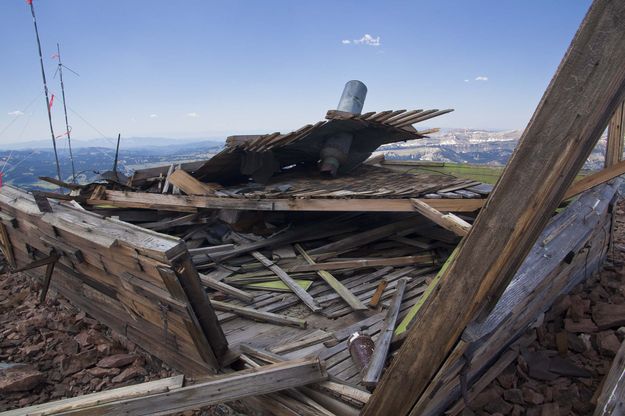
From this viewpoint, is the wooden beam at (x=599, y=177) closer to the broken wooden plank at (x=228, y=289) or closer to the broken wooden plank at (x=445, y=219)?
the broken wooden plank at (x=445, y=219)

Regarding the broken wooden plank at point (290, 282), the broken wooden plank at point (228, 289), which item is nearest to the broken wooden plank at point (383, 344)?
the broken wooden plank at point (290, 282)

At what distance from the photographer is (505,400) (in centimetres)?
341

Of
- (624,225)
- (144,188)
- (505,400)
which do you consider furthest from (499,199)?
(624,225)

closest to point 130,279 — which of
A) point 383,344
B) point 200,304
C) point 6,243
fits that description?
point 200,304

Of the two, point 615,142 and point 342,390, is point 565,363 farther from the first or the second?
point 615,142

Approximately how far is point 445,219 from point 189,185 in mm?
4135

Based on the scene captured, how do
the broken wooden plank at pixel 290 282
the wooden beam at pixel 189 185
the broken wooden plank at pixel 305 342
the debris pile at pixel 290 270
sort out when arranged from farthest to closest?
1. the wooden beam at pixel 189 185
2. the broken wooden plank at pixel 290 282
3. the broken wooden plank at pixel 305 342
4. the debris pile at pixel 290 270

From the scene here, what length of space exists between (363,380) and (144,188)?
6.03 meters

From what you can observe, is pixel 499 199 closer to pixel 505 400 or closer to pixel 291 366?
pixel 291 366

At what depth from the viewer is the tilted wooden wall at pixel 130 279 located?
122 inches

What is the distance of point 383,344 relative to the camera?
350cm

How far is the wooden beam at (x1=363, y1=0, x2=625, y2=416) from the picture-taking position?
1.22 m

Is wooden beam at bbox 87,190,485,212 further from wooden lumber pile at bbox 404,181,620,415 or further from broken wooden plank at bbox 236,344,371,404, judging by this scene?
broken wooden plank at bbox 236,344,371,404

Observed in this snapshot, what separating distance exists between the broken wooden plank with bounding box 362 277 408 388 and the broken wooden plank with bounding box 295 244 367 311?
1.40ft
